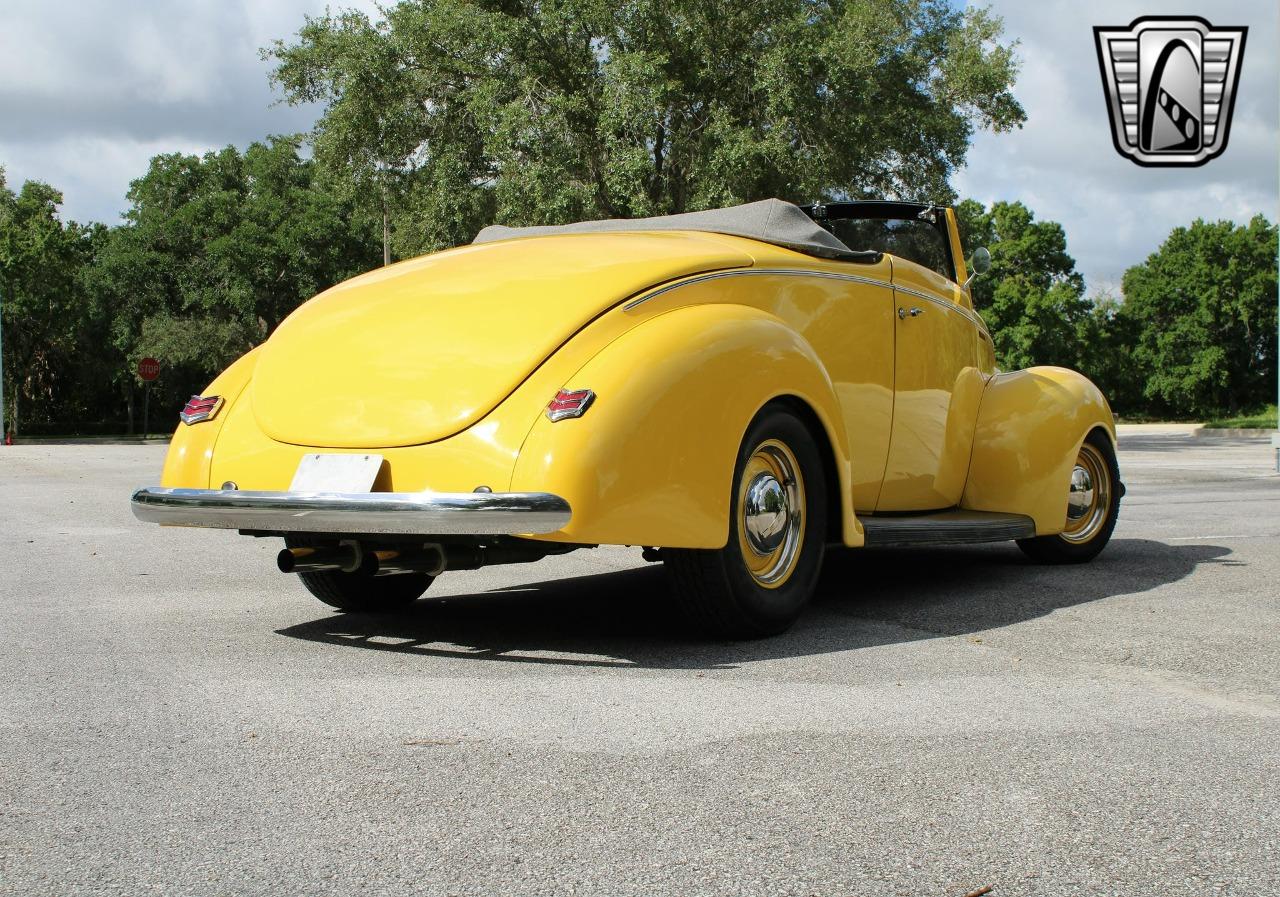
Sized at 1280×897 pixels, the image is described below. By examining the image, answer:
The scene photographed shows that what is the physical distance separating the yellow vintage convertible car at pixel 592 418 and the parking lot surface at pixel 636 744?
1.30ft

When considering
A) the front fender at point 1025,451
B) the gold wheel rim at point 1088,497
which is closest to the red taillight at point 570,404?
the front fender at point 1025,451

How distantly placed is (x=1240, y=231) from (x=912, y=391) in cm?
7062

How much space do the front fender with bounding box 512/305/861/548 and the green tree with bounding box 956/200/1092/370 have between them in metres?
62.6

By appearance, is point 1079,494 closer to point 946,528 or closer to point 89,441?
point 946,528

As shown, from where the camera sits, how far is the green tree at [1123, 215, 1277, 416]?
220 feet

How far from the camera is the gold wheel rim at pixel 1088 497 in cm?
→ 710

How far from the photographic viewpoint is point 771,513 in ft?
15.8

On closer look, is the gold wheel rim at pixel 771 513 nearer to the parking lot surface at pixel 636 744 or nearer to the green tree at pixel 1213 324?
the parking lot surface at pixel 636 744

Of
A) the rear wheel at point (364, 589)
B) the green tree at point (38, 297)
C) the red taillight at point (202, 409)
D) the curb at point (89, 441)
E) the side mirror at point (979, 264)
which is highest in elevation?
the green tree at point (38, 297)

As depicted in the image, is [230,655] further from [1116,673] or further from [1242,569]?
[1242,569]

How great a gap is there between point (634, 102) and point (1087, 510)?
47.0ft

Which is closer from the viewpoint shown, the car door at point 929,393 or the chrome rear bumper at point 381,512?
the chrome rear bumper at point 381,512

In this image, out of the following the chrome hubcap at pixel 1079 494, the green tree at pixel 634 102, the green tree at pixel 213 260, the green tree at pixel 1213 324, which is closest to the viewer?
the chrome hubcap at pixel 1079 494

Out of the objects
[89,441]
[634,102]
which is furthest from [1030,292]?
[634,102]
